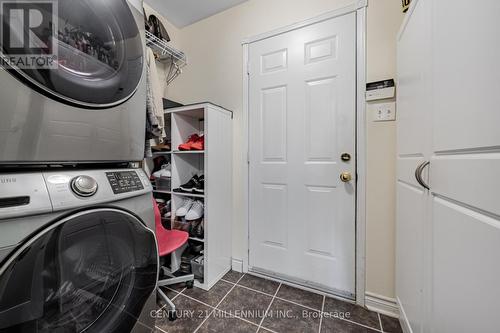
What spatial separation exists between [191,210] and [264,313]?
3.00 ft

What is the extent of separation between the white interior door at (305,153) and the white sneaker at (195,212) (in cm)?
45

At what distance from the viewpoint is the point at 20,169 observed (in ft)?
1.71

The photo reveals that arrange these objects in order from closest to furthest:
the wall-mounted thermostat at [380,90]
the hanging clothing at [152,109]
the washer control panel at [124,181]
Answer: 1. the washer control panel at [124,181]
2. the hanging clothing at [152,109]
3. the wall-mounted thermostat at [380,90]

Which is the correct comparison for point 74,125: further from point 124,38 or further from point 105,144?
point 124,38

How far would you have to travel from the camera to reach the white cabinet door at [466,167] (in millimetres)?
430

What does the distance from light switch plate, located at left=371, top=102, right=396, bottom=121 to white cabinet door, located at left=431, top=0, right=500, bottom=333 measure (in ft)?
1.86

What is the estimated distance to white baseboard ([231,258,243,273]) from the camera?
1.70 metres

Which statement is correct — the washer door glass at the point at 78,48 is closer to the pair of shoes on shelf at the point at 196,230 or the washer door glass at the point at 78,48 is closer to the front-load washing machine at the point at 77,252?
the front-load washing machine at the point at 77,252

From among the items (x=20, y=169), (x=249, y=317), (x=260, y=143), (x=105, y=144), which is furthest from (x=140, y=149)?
(x=249, y=317)

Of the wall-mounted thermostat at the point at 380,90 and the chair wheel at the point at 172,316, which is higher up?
the wall-mounted thermostat at the point at 380,90

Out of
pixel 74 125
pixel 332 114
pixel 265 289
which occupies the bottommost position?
pixel 265 289

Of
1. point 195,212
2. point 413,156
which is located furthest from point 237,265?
point 413,156

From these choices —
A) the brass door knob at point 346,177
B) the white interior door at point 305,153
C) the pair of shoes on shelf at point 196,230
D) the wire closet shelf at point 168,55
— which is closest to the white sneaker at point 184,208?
the pair of shoes on shelf at point 196,230

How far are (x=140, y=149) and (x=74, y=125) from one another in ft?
0.87
